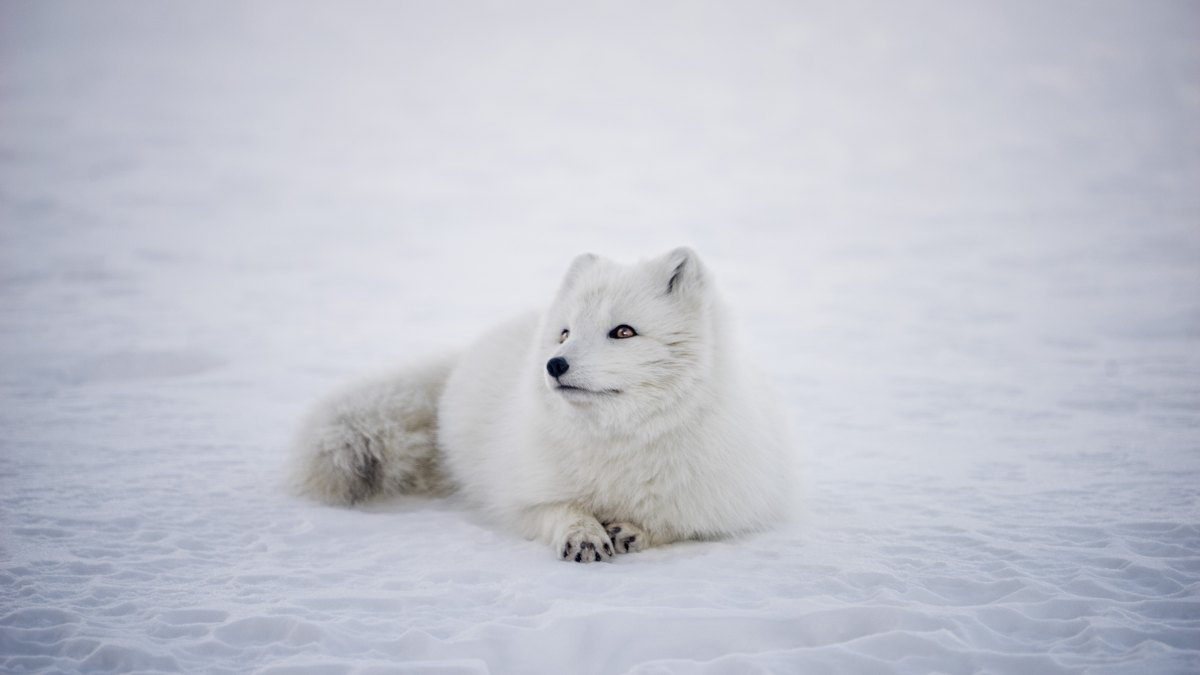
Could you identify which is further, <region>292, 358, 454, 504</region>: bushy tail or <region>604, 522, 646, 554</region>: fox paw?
<region>292, 358, 454, 504</region>: bushy tail

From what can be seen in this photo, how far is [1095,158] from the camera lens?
20078 millimetres

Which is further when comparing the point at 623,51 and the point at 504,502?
the point at 623,51

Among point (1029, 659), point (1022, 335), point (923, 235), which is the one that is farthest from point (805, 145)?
point (1029, 659)

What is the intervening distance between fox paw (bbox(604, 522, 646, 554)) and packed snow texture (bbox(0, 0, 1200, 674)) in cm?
8

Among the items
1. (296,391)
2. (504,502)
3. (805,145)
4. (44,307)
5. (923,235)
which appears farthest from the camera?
(805,145)

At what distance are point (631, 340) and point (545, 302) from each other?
6.53 meters

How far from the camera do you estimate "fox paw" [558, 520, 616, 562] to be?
311cm

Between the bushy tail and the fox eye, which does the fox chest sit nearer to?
the fox eye

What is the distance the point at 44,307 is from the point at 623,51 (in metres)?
34.7

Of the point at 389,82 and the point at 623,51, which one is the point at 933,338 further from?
the point at 623,51

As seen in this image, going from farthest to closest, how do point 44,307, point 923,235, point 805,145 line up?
point 805,145
point 923,235
point 44,307

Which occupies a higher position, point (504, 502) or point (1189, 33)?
point (1189, 33)

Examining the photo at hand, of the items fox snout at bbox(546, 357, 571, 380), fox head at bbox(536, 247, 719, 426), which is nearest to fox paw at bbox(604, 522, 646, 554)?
fox head at bbox(536, 247, 719, 426)

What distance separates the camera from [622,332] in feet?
10.5
